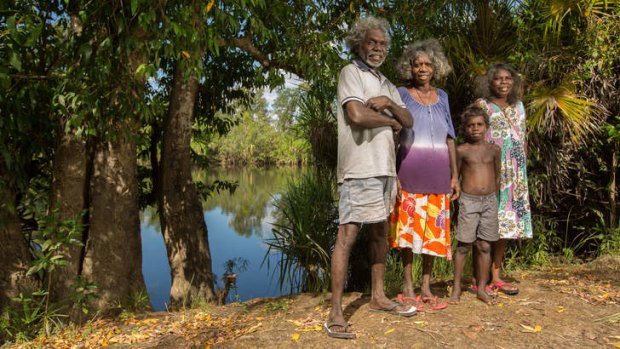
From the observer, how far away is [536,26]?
5.51 metres

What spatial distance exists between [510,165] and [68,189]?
351cm

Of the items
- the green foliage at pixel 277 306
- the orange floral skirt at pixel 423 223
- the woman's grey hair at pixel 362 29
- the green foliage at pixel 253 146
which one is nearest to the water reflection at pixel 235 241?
the green foliage at pixel 277 306

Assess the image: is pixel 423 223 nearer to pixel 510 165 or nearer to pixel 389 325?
pixel 389 325

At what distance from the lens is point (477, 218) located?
3.60 metres

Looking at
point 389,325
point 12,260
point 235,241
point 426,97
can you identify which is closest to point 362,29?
point 426,97

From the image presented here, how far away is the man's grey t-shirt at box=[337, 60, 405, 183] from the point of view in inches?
118

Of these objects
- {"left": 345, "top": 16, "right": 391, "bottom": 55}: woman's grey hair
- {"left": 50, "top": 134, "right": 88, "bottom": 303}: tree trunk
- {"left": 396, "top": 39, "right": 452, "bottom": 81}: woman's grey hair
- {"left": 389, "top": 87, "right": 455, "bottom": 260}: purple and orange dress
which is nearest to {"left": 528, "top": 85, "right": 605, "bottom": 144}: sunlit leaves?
{"left": 396, "top": 39, "right": 452, "bottom": 81}: woman's grey hair

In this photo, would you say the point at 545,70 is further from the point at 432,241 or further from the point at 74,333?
the point at 74,333

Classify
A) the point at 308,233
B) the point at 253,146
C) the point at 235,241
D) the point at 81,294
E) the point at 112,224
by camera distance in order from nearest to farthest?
1. the point at 81,294
2. the point at 112,224
3. the point at 308,233
4. the point at 235,241
5. the point at 253,146

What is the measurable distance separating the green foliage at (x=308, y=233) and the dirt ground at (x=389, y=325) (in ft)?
4.63

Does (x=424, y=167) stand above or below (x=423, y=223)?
above

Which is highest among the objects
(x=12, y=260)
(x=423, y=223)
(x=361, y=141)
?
(x=361, y=141)

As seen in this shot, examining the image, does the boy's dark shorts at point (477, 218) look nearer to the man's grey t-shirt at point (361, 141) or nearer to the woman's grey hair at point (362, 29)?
the man's grey t-shirt at point (361, 141)

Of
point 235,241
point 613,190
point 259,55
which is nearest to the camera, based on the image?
point 259,55
